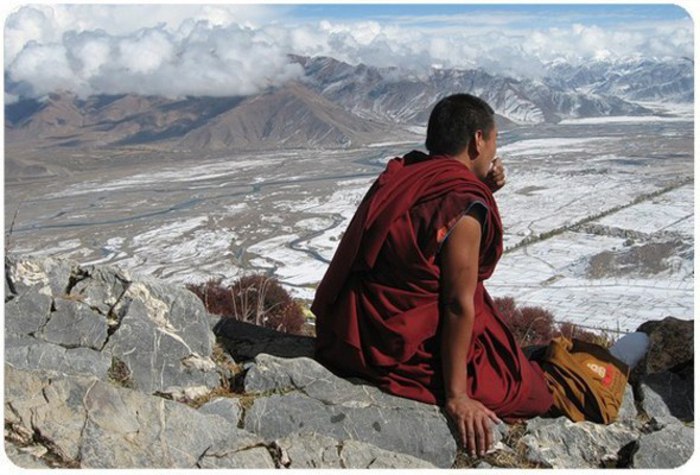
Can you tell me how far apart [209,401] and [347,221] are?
5473cm

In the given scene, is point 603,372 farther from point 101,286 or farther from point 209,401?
point 101,286

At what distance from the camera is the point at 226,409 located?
3.47 m

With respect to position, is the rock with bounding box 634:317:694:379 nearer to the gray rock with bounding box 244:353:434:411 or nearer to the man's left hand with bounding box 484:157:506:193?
the man's left hand with bounding box 484:157:506:193

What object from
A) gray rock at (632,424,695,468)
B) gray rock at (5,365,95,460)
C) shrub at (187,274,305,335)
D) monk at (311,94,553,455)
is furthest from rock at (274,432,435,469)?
shrub at (187,274,305,335)

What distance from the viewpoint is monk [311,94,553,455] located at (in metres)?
3.22

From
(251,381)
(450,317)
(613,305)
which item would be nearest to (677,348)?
(450,317)

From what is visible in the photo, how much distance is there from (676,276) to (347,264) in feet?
135

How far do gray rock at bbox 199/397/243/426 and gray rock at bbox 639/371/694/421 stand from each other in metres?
2.05

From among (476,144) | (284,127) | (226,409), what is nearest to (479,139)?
(476,144)

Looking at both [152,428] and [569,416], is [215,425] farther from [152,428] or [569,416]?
[569,416]

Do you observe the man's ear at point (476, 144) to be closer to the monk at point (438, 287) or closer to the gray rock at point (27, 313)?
the monk at point (438, 287)

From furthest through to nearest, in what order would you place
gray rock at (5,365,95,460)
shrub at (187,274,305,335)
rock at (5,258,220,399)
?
shrub at (187,274,305,335), rock at (5,258,220,399), gray rock at (5,365,95,460)

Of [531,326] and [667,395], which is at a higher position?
[667,395]

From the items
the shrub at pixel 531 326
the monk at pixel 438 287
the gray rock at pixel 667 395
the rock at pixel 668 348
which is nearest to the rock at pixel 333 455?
the monk at pixel 438 287
